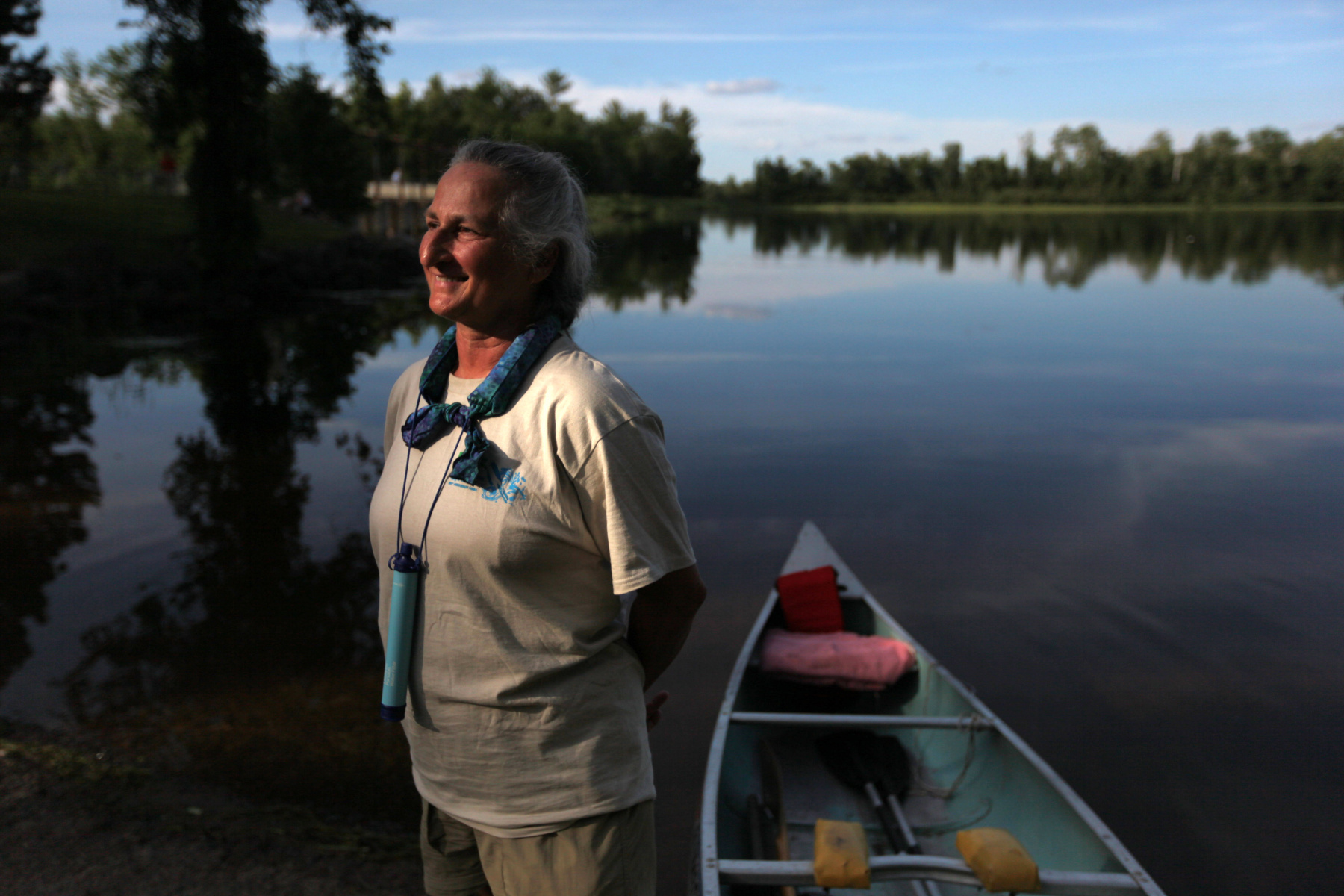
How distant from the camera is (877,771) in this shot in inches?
170

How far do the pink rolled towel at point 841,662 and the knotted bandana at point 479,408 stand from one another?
3.49m

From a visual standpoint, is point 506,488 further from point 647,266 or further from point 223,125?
point 647,266

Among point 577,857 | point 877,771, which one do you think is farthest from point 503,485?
point 877,771

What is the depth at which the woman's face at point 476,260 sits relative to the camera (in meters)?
1.84

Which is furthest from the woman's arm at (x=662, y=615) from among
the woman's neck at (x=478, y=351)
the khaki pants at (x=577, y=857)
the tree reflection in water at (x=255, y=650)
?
the tree reflection in water at (x=255, y=650)

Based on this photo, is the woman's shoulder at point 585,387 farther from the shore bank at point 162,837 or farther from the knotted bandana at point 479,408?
the shore bank at point 162,837

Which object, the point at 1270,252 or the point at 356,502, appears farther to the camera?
the point at 1270,252

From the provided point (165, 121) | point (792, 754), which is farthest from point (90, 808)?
point (165, 121)

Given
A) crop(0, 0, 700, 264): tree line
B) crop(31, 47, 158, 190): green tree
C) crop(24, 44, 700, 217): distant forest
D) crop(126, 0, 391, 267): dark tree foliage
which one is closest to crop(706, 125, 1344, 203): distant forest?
crop(24, 44, 700, 217): distant forest

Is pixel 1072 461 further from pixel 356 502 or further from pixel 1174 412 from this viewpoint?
pixel 356 502

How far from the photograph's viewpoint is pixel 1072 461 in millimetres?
11305

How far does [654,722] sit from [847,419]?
11.5 meters

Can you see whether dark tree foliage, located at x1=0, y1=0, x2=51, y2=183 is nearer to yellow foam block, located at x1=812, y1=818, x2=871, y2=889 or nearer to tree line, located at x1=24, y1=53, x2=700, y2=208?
tree line, located at x1=24, y1=53, x2=700, y2=208

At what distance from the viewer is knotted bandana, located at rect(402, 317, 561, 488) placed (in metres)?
1.73
